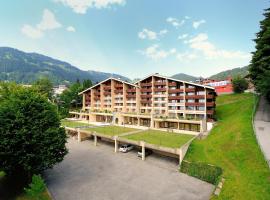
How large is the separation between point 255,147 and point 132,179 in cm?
1873

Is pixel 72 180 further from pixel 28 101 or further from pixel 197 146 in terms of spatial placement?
pixel 197 146

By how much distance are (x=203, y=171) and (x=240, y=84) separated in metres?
56.2

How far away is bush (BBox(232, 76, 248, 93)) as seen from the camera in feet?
234

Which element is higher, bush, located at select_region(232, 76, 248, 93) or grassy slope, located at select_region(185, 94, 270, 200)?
bush, located at select_region(232, 76, 248, 93)

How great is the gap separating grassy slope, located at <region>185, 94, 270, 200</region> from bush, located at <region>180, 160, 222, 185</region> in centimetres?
112

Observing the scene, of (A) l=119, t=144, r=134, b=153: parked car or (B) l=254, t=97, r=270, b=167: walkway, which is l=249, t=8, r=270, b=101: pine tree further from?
(A) l=119, t=144, r=134, b=153: parked car

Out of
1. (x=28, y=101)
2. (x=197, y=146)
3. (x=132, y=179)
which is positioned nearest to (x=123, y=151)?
(x=132, y=179)

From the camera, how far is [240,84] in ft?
234

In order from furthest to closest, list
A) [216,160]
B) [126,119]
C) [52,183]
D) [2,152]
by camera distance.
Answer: [126,119]
[216,160]
[52,183]
[2,152]

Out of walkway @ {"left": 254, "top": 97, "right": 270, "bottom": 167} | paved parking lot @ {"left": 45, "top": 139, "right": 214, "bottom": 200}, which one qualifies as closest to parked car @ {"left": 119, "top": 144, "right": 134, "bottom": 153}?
paved parking lot @ {"left": 45, "top": 139, "right": 214, "bottom": 200}

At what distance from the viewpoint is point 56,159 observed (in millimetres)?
24625

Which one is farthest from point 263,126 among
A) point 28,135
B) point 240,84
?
point 240,84

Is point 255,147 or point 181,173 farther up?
point 255,147

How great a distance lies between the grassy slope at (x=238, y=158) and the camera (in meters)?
20.4
